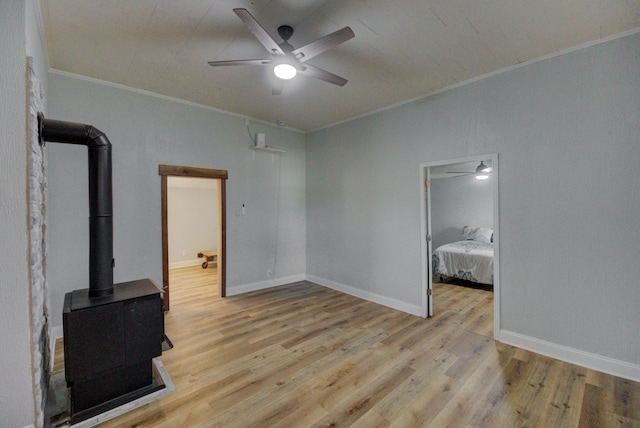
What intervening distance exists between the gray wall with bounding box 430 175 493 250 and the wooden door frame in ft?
17.1

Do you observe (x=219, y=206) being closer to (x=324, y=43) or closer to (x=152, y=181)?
(x=152, y=181)

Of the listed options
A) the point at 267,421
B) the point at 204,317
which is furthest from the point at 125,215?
the point at 267,421

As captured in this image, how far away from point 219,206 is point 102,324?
2.56 m

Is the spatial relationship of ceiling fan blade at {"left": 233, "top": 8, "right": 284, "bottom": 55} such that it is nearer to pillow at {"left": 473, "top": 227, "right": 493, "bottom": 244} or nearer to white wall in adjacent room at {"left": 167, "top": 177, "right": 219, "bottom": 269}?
white wall in adjacent room at {"left": 167, "top": 177, "right": 219, "bottom": 269}

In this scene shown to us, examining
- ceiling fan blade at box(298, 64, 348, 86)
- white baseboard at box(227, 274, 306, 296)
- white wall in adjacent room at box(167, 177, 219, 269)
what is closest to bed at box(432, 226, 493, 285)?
white baseboard at box(227, 274, 306, 296)

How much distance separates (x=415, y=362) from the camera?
2555 mm

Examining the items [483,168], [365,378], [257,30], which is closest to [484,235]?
[483,168]

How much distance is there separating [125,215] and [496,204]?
14.2 feet

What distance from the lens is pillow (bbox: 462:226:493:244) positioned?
20.3 feet

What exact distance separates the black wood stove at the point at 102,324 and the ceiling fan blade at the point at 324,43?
1648mm

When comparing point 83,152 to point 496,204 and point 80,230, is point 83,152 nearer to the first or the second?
point 80,230

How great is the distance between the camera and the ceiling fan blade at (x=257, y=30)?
1.66 meters

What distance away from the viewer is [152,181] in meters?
3.67

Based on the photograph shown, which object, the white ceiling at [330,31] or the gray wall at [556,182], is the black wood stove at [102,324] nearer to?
the white ceiling at [330,31]
